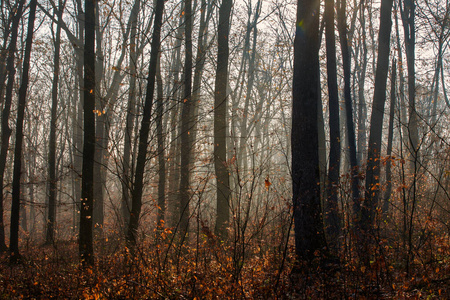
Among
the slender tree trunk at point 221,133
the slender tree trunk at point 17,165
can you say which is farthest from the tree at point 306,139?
the slender tree trunk at point 17,165

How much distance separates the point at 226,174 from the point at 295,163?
413 cm

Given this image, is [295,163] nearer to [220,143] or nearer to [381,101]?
[220,143]

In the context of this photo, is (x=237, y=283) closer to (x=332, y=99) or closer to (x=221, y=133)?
(x=221, y=133)

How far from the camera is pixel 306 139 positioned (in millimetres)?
6121

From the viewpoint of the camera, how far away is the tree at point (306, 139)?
5852mm

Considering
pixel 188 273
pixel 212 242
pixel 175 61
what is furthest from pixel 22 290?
pixel 175 61

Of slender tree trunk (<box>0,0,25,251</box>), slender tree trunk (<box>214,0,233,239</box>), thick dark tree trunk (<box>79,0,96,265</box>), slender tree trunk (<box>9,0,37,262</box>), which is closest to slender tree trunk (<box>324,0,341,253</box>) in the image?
slender tree trunk (<box>214,0,233,239</box>)

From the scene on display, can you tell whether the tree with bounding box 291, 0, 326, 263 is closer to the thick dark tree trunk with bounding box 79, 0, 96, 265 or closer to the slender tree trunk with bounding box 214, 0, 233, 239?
the slender tree trunk with bounding box 214, 0, 233, 239

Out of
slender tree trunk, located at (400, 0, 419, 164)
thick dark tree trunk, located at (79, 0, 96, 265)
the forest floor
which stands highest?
slender tree trunk, located at (400, 0, 419, 164)

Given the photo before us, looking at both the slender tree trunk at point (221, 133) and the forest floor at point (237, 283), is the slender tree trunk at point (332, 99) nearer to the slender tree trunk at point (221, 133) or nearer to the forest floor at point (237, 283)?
the slender tree trunk at point (221, 133)

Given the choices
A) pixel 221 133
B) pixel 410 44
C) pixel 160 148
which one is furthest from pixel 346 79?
pixel 410 44

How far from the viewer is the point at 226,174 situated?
1009 cm

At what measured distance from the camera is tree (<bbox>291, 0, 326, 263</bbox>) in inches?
230

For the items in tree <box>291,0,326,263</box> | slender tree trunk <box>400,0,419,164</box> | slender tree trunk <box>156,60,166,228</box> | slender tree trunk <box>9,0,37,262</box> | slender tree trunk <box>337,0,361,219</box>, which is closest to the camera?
tree <box>291,0,326,263</box>
